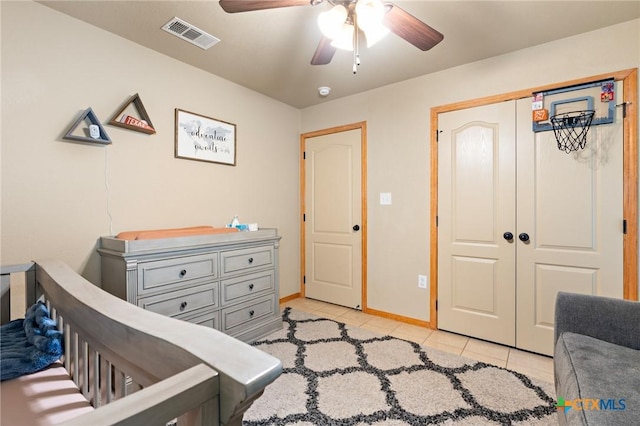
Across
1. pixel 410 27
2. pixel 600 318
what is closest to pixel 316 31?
pixel 410 27

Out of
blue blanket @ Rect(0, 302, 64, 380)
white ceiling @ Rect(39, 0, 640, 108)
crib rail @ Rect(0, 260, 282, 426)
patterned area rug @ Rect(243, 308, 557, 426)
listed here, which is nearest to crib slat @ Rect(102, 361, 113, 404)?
crib rail @ Rect(0, 260, 282, 426)

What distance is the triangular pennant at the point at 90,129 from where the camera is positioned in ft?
6.37

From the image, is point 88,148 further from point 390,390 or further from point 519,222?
point 519,222

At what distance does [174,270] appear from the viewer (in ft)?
6.62

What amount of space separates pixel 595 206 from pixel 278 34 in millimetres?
2609

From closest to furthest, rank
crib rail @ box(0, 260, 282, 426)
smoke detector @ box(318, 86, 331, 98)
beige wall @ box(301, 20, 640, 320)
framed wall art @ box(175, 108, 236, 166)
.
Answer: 1. crib rail @ box(0, 260, 282, 426)
2. beige wall @ box(301, 20, 640, 320)
3. framed wall art @ box(175, 108, 236, 166)
4. smoke detector @ box(318, 86, 331, 98)

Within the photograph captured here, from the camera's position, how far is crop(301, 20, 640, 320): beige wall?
2.28 meters

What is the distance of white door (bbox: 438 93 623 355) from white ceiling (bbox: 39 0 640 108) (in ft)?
1.75

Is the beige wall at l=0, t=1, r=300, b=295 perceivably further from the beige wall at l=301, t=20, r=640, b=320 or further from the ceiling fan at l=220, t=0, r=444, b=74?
the beige wall at l=301, t=20, r=640, b=320

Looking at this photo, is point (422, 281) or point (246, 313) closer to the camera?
point (246, 313)

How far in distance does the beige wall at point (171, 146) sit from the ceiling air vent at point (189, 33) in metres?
0.38

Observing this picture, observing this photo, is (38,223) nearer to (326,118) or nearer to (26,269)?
(26,269)

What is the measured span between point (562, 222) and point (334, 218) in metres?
2.08

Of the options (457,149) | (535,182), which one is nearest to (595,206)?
(535,182)
